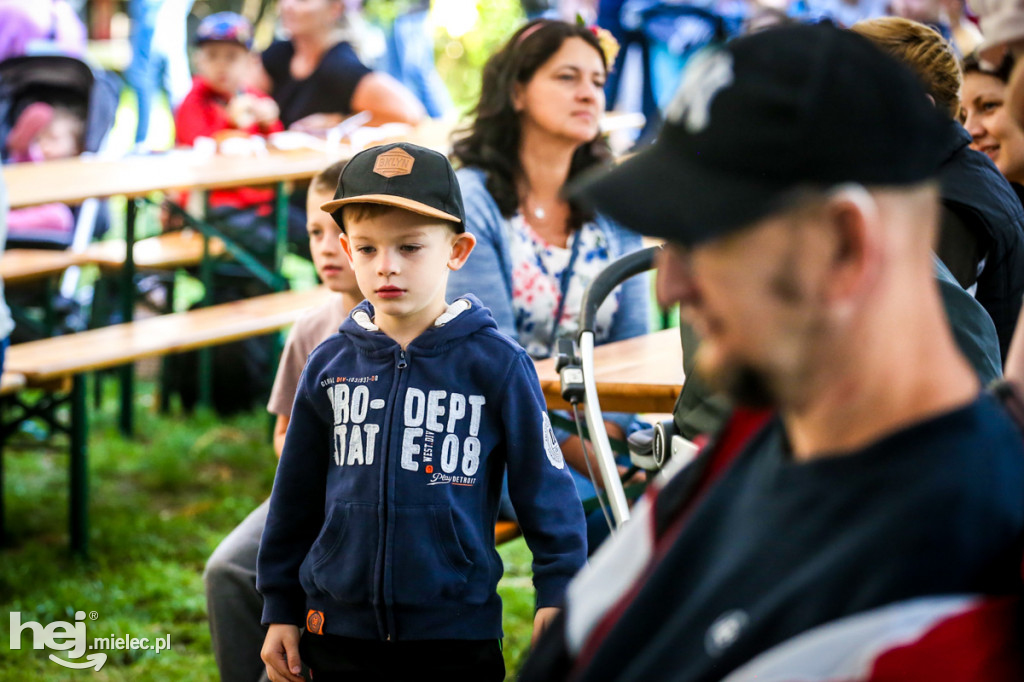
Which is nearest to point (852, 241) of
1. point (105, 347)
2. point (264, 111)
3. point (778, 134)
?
point (778, 134)

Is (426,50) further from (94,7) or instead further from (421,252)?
(94,7)

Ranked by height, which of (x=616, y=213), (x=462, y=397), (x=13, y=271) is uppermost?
(x=616, y=213)

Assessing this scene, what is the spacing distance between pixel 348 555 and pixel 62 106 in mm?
5260

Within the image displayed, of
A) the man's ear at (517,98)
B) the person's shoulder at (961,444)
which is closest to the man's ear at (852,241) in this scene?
the person's shoulder at (961,444)

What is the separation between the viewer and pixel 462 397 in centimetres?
198

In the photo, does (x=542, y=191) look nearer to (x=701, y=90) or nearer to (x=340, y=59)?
(x=701, y=90)

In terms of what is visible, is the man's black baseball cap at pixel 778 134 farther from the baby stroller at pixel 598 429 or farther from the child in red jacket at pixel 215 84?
the child in red jacket at pixel 215 84

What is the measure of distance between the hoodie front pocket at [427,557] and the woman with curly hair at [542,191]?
1038mm

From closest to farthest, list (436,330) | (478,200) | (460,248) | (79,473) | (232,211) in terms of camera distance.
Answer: (436,330) < (460,248) < (478,200) < (79,473) < (232,211)

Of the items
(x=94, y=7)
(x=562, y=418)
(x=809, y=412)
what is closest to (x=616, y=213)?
(x=809, y=412)

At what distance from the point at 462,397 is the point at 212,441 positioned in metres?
3.82

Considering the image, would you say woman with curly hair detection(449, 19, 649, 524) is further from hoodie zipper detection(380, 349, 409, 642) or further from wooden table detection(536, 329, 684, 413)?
hoodie zipper detection(380, 349, 409, 642)

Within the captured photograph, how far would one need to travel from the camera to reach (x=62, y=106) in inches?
250

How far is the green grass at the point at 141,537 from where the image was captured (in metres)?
3.47
